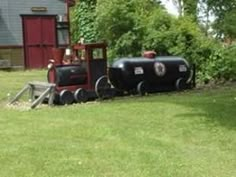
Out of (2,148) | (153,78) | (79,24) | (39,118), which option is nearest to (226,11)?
(153,78)

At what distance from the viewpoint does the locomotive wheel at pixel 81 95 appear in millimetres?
13078

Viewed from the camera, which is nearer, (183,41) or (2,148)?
(2,148)

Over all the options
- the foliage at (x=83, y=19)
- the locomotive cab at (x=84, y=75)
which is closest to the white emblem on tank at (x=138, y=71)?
the locomotive cab at (x=84, y=75)

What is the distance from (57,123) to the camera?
9.86 meters

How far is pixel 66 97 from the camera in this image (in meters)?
12.9

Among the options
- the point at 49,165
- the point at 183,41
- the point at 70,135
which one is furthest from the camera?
the point at 183,41

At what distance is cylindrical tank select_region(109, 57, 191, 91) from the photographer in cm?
1445

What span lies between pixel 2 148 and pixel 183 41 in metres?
10.5

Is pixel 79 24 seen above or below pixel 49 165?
above

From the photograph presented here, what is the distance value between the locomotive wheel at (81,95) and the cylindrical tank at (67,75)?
363 millimetres

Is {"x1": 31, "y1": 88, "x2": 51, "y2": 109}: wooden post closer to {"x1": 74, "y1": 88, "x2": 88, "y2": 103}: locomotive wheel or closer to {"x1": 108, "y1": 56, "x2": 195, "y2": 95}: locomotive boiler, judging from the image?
{"x1": 74, "y1": 88, "x2": 88, "y2": 103}: locomotive wheel

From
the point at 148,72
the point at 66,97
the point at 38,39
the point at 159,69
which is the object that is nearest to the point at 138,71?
the point at 148,72

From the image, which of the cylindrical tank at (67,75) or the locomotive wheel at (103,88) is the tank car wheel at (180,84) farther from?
the cylindrical tank at (67,75)

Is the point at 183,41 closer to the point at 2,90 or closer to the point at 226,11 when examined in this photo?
the point at 226,11
